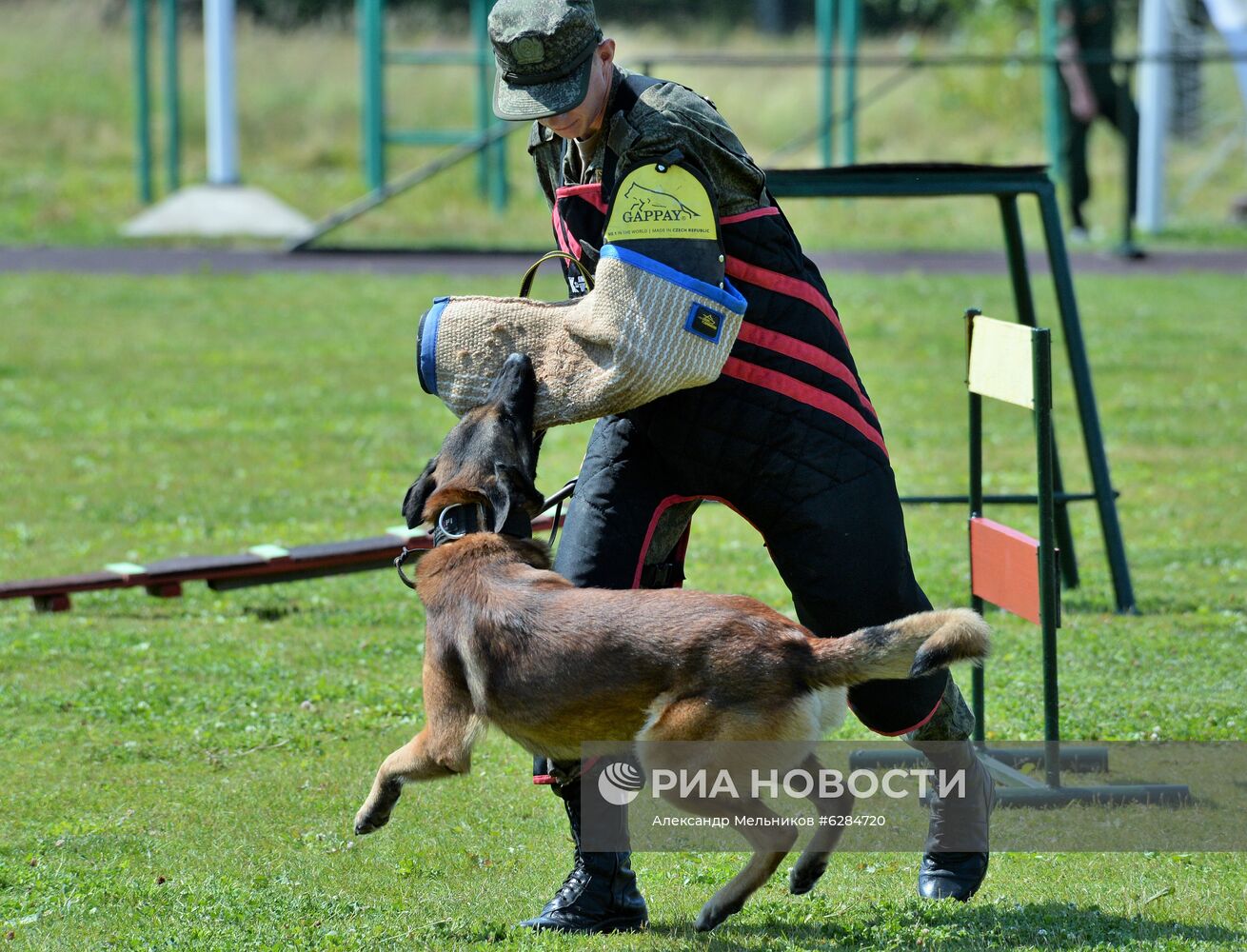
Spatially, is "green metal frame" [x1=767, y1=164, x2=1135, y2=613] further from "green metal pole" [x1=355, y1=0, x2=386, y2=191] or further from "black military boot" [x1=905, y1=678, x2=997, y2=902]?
"green metal pole" [x1=355, y1=0, x2=386, y2=191]

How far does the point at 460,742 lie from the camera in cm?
364

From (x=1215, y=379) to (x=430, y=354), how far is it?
31.4 feet

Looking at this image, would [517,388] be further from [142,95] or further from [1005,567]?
[142,95]

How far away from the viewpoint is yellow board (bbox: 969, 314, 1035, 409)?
4660mm

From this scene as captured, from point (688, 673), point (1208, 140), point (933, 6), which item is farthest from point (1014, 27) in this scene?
point (688, 673)

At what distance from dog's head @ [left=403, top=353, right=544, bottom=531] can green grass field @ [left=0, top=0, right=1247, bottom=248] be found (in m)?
14.0

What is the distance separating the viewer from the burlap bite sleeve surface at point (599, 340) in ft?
11.3

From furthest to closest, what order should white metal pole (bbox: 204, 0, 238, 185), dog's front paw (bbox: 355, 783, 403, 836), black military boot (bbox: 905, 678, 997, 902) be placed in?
1. white metal pole (bbox: 204, 0, 238, 185)
2. black military boot (bbox: 905, 678, 997, 902)
3. dog's front paw (bbox: 355, 783, 403, 836)

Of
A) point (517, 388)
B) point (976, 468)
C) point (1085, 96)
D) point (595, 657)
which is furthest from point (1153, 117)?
point (595, 657)

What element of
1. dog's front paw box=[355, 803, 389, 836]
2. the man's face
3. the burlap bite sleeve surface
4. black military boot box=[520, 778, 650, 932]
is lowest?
black military boot box=[520, 778, 650, 932]

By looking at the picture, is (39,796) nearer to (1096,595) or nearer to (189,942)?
(189,942)

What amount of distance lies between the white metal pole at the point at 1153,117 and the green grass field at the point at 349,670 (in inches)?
252

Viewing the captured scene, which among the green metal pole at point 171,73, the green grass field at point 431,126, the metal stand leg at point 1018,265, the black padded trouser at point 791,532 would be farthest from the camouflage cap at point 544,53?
the green metal pole at point 171,73

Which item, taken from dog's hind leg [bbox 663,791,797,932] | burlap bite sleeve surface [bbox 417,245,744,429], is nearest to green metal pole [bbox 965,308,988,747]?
dog's hind leg [bbox 663,791,797,932]
